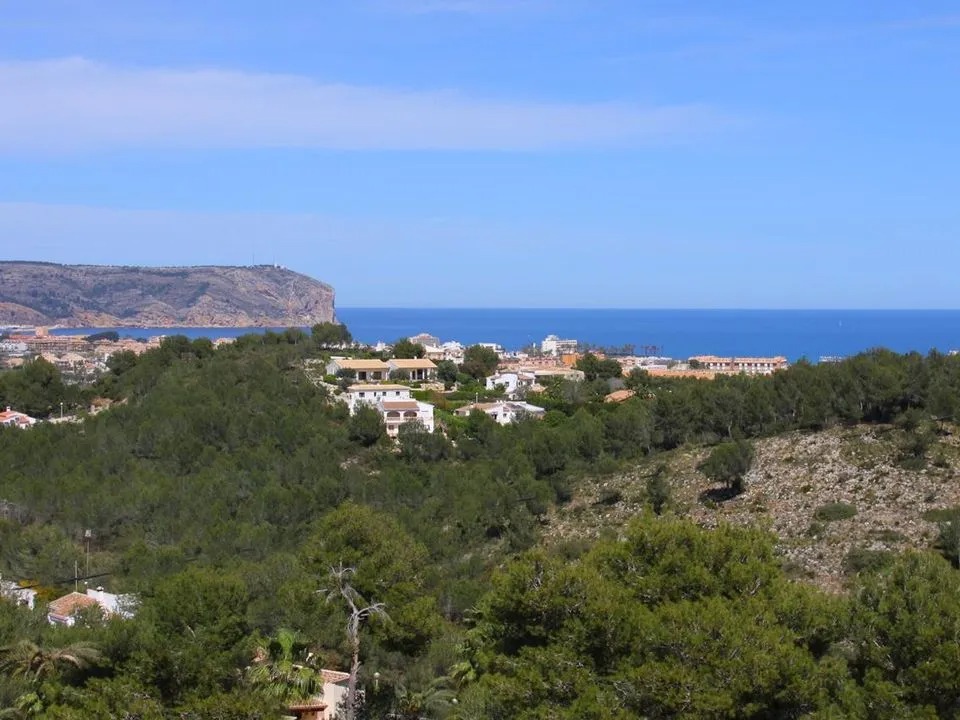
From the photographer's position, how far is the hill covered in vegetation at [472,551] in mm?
9219

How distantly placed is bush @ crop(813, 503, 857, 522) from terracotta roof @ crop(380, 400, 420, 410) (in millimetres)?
16467

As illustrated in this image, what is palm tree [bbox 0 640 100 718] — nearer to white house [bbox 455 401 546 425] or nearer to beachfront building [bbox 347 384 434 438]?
beachfront building [bbox 347 384 434 438]

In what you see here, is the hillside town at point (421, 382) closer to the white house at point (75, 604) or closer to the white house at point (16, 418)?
the white house at point (16, 418)

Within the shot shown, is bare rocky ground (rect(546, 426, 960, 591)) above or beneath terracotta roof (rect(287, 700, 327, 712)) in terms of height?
above

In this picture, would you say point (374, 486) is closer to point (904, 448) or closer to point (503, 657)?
point (904, 448)

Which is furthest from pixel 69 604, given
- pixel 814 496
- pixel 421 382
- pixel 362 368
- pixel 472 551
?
pixel 421 382

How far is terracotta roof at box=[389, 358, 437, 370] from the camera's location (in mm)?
45562

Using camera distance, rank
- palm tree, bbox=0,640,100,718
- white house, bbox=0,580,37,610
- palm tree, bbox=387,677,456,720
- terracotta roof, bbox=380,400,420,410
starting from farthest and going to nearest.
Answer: terracotta roof, bbox=380,400,420,410, white house, bbox=0,580,37,610, palm tree, bbox=387,677,456,720, palm tree, bbox=0,640,100,718

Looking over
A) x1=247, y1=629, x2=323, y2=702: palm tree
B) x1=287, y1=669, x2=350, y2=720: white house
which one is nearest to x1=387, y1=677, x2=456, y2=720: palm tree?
x1=287, y1=669, x2=350, y2=720: white house

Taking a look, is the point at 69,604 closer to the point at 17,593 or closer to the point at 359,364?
the point at 17,593

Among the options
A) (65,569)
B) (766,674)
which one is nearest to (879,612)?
(766,674)

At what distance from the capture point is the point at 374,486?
84.2 feet

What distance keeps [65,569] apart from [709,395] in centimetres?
1768

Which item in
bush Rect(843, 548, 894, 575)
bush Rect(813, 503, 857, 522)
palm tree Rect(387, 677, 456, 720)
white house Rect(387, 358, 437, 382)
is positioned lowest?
palm tree Rect(387, 677, 456, 720)
